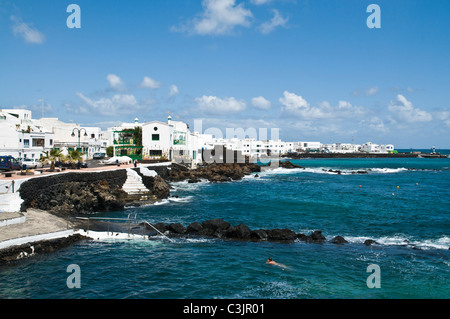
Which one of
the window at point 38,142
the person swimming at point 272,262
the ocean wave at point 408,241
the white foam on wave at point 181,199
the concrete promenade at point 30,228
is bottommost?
the ocean wave at point 408,241

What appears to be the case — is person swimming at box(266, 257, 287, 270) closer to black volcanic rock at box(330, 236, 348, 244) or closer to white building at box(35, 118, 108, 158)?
black volcanic rock at box(330, 236, 348, 244)

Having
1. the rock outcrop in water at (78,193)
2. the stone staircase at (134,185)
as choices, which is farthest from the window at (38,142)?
the rock outcrop in water at (78,193)

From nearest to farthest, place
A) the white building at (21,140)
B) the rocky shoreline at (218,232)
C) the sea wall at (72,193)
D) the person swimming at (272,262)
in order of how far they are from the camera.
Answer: the person swimming at (272,262)
the rocky shoreline at (218,232)
the sea wall at (72,193)
the white building at (21,140)

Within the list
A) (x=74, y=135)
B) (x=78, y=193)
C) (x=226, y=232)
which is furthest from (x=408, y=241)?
(x=74, y=135)

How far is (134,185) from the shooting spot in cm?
4209

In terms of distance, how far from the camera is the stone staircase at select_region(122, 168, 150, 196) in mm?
40750

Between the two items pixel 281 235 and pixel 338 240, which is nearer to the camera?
pixel 338 240

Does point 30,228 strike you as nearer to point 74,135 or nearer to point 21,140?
point 21,140

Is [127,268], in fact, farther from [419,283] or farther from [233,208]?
[233,208]

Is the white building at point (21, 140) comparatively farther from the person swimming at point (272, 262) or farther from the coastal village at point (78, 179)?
the person swimming at point (272, 262)

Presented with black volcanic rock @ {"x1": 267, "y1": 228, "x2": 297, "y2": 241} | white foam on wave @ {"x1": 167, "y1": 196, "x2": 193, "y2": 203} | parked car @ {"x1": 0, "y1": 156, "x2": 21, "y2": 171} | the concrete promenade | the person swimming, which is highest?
parked car @ {"x1": 0, "y1": 156, "x2": 21, "y2": 171}

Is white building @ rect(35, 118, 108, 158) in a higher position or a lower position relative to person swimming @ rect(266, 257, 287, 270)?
higher

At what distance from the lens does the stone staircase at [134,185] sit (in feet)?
134

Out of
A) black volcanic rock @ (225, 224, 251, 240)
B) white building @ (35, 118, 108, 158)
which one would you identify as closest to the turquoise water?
black volcanic rock @ (225, 224, 251, 240)
